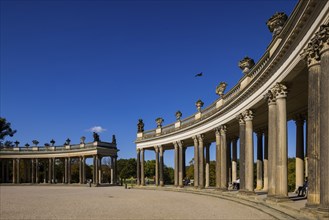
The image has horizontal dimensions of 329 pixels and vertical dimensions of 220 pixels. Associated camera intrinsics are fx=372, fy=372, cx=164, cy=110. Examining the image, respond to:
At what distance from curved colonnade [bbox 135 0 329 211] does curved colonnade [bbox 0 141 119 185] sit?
46.7m

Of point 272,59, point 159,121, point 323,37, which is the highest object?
point 272,59

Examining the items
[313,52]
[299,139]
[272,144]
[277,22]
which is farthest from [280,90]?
[299,139]

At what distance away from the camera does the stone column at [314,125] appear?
59.7ft

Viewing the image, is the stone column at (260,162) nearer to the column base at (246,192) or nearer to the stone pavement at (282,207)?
the stone pavement at (282,207)

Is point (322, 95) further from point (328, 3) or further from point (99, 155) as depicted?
point (99, 155)

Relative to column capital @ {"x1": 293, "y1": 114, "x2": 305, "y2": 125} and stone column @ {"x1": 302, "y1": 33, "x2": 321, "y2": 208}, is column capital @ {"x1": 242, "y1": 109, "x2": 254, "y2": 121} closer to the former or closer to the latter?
column capital @ {"x1": 293, "y1": 114, "x2": 305, "y2": 125}

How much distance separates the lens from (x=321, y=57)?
17609 millimetres

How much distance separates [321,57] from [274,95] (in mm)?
9609

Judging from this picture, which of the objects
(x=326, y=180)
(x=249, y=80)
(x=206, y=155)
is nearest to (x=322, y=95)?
(x=326, y=180)

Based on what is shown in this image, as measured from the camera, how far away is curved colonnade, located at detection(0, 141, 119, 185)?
95.9 metres

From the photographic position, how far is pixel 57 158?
347 feet

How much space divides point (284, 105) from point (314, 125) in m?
7.71

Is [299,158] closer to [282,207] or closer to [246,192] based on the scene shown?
[246,192]

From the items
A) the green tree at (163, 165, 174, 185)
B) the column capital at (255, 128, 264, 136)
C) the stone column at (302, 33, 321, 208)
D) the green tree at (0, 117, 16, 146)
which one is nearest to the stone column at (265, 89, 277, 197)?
the stone column at (302, 33, 321, 208)
